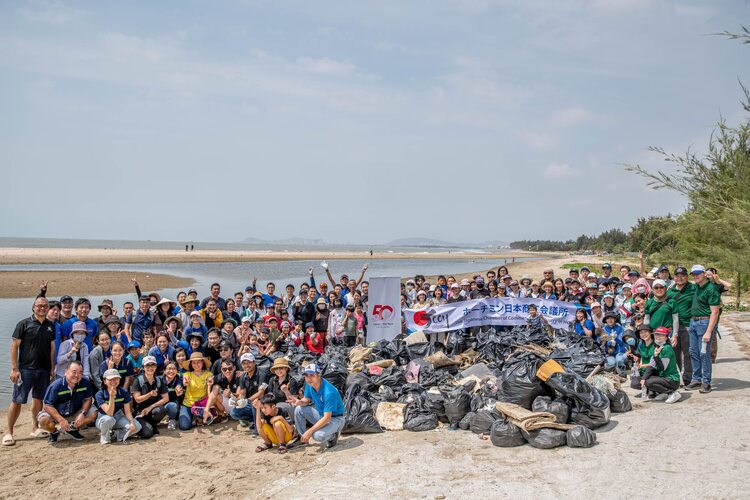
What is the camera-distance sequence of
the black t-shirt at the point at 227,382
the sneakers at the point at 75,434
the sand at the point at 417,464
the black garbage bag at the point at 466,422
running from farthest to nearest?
the black t-shirt at the point at 227,382 → the sneakers at the point at 75,434 → the black garbage bag at the point at 466,422 → the sand at the point at 417,464

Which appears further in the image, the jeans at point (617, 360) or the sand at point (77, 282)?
the sand at point (77, 282)

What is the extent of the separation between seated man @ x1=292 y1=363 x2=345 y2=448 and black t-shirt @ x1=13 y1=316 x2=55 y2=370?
11.6 ft

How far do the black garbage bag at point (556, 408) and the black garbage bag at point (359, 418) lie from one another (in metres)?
2.11

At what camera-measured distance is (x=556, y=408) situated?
6461 mm

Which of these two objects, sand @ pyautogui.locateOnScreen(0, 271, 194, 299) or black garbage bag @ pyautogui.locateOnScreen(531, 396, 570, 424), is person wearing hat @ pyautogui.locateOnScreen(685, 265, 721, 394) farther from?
sand @ pyautogui.locateOnScreen(0, 271, 194, 299)

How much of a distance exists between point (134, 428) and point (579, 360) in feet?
22.0

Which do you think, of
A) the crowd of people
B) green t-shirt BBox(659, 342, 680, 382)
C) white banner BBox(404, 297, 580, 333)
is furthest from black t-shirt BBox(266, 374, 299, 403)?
green t-shirt BBox(659, 342, 680, 382)

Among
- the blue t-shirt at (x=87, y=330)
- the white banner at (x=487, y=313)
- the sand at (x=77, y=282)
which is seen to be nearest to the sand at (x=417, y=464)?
the blue t-shirt at (x=87, y=330)

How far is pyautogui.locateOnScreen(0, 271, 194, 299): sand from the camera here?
84.0 feet

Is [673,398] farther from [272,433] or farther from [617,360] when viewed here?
[272,433]

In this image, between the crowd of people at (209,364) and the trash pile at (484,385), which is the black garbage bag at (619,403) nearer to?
Answer: the trash pile at (484,385)

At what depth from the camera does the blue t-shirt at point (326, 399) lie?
22.3ft

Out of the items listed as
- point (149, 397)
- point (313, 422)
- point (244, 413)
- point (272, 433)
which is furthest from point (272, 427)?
point (149, 397)

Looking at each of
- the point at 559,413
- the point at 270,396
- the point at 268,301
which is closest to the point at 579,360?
the point at 559,413
